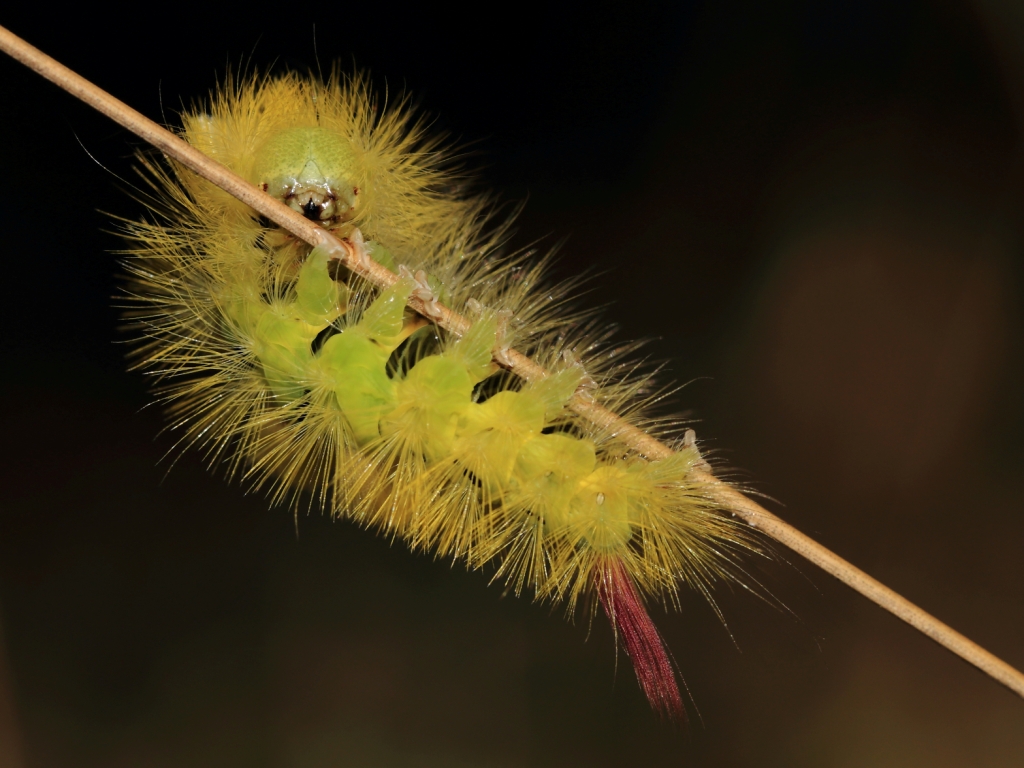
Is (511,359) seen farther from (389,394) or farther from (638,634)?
(638,634)

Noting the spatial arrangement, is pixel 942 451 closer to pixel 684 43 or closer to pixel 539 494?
pixel 684 43

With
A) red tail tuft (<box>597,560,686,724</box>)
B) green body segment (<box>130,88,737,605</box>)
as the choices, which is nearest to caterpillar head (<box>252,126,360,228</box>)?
green body segment (<box>130,88,737,605</box>)

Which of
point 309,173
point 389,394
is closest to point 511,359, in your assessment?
point 389,394

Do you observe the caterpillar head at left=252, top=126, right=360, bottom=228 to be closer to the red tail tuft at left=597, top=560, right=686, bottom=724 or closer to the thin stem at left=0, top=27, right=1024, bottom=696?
the thin stem at left=0, top=27, right=1024, bottom=696

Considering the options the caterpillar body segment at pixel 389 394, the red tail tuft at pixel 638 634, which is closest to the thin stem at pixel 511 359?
the caterpillar body segment at pixel 389 394

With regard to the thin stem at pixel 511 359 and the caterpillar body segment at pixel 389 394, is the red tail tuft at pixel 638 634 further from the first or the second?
the thin stem at pixel 511 359

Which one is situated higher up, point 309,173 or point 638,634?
point 309,173
